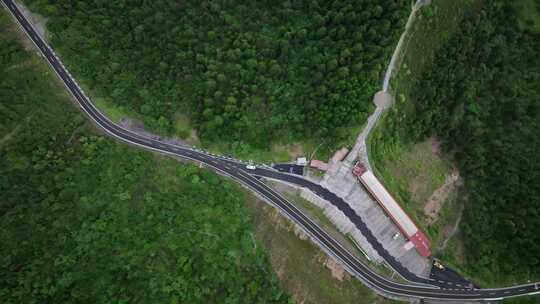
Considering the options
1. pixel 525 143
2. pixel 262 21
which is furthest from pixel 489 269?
pixel 262 21

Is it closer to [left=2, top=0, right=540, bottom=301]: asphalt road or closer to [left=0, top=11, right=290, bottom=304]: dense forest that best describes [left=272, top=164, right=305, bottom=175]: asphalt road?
[left=2, top=0, right=540, bottom=301]: asphalt road

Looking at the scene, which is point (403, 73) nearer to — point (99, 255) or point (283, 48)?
point (283, 48)

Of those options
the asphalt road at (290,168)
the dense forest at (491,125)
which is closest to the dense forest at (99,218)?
the asphalt road at (290,168)

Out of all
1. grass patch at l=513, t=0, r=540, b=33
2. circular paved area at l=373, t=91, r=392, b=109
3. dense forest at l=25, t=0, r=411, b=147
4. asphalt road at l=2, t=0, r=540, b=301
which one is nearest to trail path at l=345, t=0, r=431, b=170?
circular paved area at l=373, t=91, r=392, b=109

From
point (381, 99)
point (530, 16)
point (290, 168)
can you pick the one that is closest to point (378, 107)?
point (381, 99)

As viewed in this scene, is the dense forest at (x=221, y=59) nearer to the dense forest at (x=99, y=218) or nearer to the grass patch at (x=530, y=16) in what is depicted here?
the dense forest at (x=99, y=218)
